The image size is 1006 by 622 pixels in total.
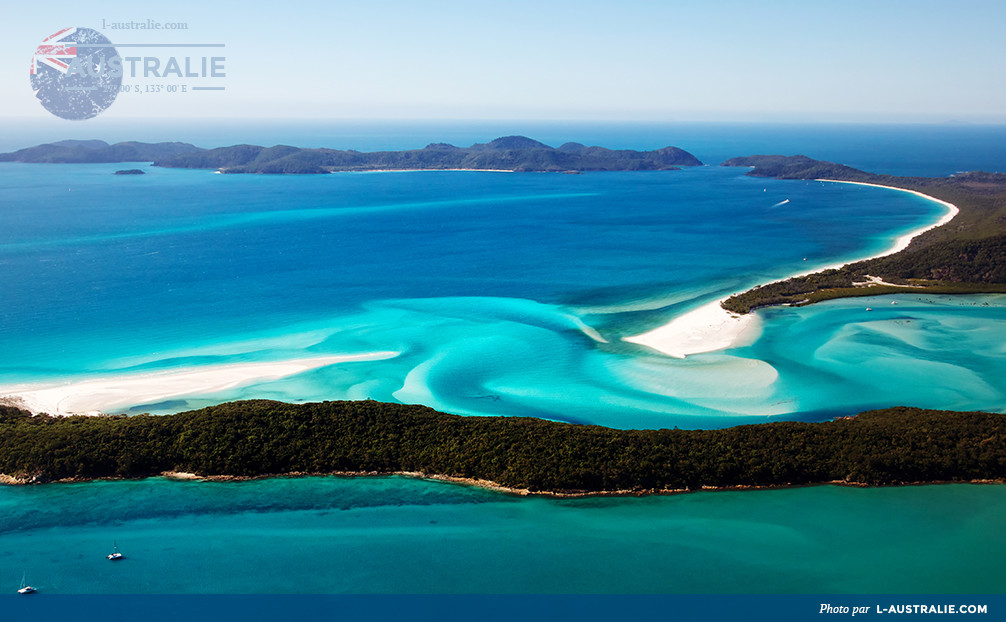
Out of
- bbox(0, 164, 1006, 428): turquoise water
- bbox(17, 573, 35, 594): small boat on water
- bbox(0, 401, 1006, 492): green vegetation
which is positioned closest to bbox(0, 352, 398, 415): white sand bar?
bbox(0, 164, 1006, 428): turquoise water

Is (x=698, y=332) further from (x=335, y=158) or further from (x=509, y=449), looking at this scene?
(x=335, y=158)

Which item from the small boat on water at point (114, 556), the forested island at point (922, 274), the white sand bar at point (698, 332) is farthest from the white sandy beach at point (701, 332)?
the small boat on water at point (114, 556)

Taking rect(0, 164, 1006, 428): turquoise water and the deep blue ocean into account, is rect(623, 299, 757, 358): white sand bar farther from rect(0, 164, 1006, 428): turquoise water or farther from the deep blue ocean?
the deep blue ocean

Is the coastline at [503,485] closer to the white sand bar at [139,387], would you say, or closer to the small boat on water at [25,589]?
the small boat on water at [25,589]

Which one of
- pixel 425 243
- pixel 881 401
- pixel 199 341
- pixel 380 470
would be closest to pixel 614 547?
pixel 380 470

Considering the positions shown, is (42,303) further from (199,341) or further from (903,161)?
(903,161)
